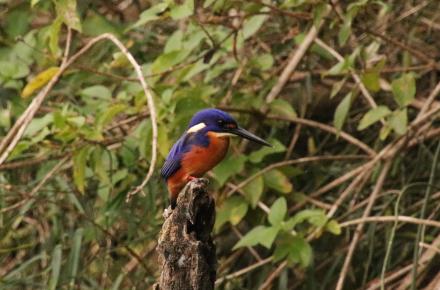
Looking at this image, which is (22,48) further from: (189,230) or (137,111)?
(189,230)

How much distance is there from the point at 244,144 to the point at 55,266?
1018 mm

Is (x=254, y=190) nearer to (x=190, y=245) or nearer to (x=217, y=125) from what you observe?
(x=217, y=125)

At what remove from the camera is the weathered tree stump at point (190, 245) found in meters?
2.79

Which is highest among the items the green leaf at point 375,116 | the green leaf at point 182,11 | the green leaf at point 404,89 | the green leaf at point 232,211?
the green leaf at point 182,11

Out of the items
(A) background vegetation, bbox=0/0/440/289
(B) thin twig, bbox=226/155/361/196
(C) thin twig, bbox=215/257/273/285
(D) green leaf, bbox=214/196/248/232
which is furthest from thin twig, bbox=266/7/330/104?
(C) thin twig, bbox=215/257/273/285

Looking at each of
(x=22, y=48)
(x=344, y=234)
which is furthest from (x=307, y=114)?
(x=22, y=48)

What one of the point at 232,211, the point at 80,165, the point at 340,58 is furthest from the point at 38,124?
the point at 340,58

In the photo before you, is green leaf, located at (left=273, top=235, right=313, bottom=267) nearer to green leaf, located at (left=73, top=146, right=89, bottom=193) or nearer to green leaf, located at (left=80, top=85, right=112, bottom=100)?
green leaf, located at (left=73, top=146, right=89, bottom=193)

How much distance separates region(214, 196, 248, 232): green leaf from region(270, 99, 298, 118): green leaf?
0.42 meters

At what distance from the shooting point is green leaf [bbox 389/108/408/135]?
425cm

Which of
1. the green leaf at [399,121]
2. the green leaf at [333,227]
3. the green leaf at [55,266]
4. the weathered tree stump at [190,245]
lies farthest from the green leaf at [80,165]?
the weathered tree stump at [190,245]

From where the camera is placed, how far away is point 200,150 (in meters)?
3.45

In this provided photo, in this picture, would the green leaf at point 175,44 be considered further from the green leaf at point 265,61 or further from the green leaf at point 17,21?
the green leaf at point 17,21

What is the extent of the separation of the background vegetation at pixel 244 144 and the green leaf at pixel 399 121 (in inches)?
0.4
